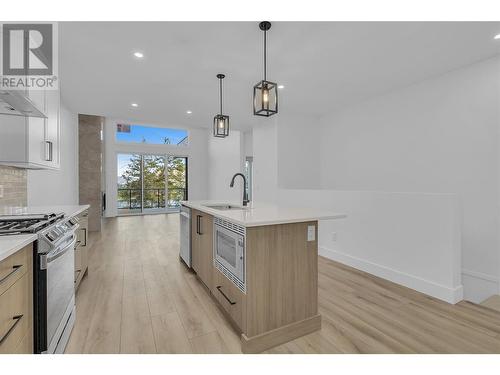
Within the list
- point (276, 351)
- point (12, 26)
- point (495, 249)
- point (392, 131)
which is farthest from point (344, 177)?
point (12, 26)

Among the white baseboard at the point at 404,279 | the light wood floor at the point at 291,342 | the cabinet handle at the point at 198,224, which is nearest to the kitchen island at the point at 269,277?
the light wood floor at the point at 291,342

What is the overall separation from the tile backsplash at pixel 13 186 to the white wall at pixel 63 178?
183mm

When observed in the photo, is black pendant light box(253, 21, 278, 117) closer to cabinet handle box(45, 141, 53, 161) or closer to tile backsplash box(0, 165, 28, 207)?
cabinet handle box(45, 141, 53, 161)

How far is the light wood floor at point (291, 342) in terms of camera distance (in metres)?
1.79

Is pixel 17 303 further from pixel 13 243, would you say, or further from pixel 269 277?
pixel 269 277

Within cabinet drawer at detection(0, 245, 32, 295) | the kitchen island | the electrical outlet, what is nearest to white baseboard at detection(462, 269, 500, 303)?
the kitchen island

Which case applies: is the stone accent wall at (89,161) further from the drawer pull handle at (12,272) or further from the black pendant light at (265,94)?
the black pendant light at (265,94)

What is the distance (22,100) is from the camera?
6.46 ft

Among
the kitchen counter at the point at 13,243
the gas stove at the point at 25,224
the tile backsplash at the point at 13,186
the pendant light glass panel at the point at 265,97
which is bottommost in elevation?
the kitchen counter at the point at 13,243

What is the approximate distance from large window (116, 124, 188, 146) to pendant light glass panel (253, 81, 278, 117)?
7.49 metres

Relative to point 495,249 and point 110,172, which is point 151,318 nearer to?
point 495,249

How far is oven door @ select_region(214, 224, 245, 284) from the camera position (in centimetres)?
181

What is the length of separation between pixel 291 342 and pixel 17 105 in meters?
2.91

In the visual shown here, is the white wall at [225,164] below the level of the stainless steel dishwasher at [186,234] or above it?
Answer: above
